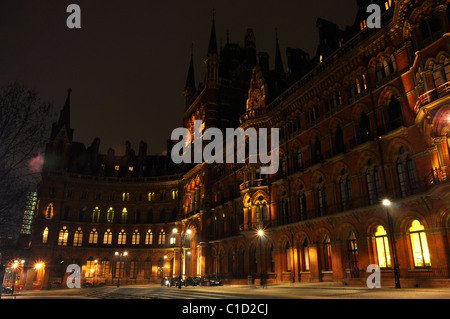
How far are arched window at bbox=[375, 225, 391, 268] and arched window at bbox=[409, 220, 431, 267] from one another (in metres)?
2.02

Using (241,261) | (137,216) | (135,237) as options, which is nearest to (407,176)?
(241,261)

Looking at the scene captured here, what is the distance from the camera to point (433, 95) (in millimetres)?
21781

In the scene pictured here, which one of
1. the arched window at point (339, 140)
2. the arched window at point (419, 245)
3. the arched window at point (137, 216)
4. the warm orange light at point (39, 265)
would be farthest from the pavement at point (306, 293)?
the arched window at point (137, 216)

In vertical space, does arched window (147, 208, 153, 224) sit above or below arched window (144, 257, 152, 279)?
above

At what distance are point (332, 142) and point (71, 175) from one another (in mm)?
54011

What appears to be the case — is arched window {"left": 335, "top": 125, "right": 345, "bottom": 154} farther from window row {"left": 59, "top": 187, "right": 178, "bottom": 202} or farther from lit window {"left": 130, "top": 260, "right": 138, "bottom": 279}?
lit window {"left": 130, "top": 260, "right": 138, "bottom": 279}

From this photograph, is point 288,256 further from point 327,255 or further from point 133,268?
point 133,268

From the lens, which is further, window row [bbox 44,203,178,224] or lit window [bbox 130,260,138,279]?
window row [bbox 44,203,178,224]

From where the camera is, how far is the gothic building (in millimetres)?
22734

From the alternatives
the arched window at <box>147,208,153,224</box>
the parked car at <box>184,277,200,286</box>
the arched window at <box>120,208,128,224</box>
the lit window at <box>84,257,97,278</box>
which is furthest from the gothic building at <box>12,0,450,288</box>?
the parked car at <box>184,277,200,286</box>

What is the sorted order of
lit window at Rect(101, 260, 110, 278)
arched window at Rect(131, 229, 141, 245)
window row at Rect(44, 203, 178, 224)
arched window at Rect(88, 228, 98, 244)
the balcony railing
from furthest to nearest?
arched window at Rect(131, 229, 141, 245) < window row at Rect(44, 203, 178, 224) < arched window at Rect(88, 228, 98, 244) < lit window at Rect(101, 260, 110, 278) < the balcony railing

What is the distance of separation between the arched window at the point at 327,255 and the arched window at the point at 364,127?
916 centimetres

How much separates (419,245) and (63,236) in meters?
59.7
